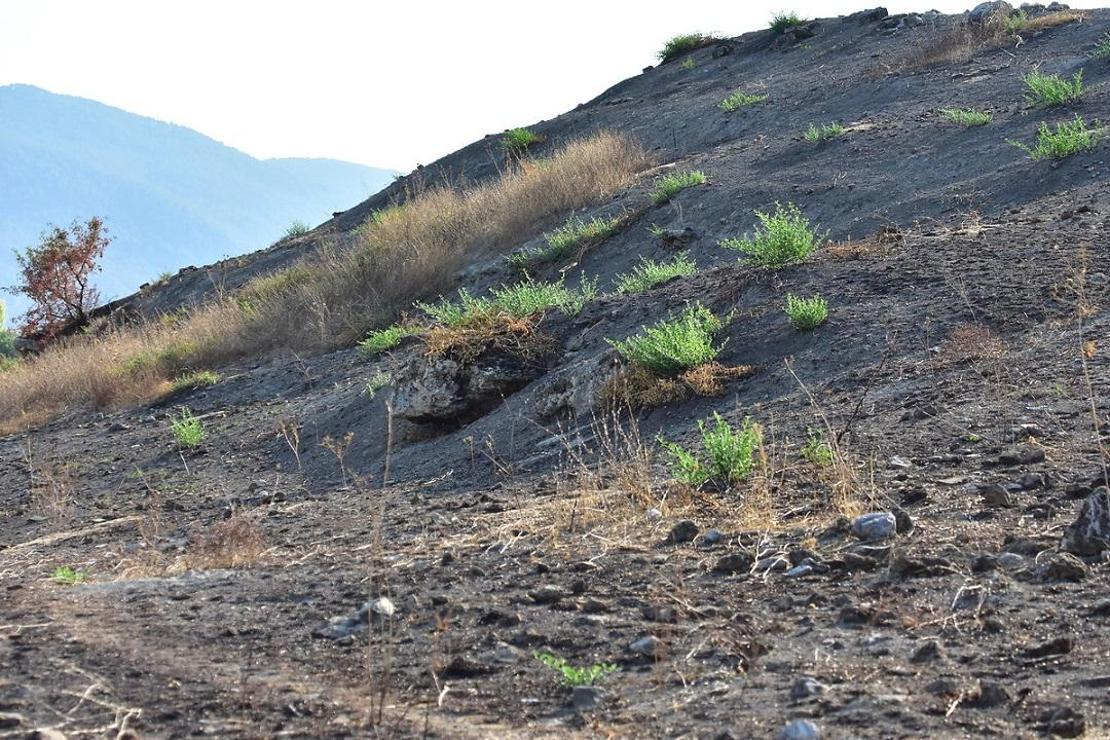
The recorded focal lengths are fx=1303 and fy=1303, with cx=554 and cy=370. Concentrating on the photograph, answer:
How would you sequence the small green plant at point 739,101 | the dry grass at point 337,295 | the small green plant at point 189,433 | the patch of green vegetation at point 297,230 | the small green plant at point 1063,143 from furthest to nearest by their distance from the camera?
the patch of green vegetation at point 297,230, the small green plant at point 739,101, the dry grass at point 337,295, the small green plant at point 189,433, the small green plant at point 1063,143

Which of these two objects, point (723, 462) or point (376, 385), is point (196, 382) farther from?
point (723, 462)

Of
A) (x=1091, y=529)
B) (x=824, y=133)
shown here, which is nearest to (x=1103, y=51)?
(x=824, y=133)

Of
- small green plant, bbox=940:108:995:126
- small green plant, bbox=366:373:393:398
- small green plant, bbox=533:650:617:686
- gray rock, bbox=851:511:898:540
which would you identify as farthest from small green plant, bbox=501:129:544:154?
small green plant, bbox=533:650:617:686

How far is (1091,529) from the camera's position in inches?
148

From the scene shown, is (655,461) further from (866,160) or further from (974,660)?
(866,160)

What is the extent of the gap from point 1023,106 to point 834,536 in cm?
1120

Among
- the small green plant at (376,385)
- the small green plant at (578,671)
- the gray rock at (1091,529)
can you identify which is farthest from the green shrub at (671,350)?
the small green plant at (578,671)

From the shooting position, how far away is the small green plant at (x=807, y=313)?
301 inches

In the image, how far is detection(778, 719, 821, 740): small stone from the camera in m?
2.68

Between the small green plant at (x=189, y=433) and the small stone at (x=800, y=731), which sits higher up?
the small green plant at (x=189, y=433)

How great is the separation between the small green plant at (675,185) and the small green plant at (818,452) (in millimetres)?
9683

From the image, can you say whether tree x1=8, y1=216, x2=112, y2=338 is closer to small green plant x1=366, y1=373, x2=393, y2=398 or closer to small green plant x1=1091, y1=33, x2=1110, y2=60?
small green plant x1=366, y1=373, x2=393, y2=398

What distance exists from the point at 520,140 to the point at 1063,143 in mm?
13651

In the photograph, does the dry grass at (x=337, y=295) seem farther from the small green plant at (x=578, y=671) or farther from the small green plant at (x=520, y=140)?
the small green plant at (x=578, y=671)
